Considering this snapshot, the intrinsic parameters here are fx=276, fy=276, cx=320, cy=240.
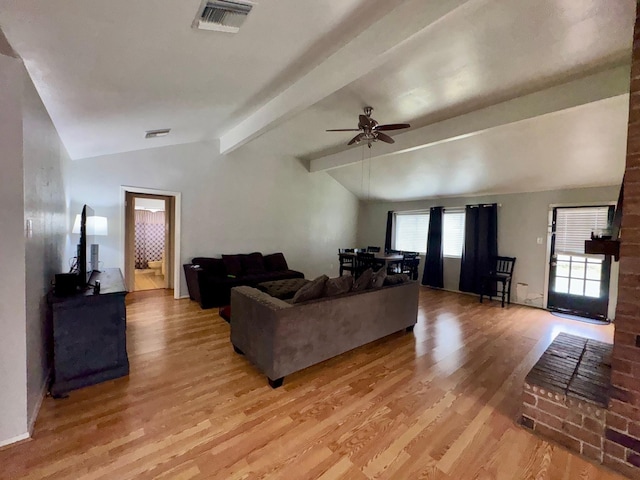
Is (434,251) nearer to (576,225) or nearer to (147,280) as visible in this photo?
(576,225)

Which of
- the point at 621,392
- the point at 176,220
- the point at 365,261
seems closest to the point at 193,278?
the point at 176,220

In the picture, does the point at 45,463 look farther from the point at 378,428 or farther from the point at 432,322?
the point at 432,322

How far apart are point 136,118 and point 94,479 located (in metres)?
2.93

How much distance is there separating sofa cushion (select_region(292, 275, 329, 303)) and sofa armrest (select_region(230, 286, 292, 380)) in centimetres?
14

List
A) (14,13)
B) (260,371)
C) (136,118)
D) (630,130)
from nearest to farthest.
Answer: (14,13)
(630,130)
(260,371)
(136,118)

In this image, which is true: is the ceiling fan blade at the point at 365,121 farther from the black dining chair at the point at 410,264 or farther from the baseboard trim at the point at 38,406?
the baseboard trim at the point at 38,406

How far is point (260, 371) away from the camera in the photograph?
2.57m

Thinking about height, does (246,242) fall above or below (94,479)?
above

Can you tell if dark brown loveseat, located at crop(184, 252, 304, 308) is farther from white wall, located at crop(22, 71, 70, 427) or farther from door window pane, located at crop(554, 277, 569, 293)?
door window pane, located at crop(554, 277, 569, 293)

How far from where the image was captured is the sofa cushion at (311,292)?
8.30 ft

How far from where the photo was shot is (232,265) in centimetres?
522

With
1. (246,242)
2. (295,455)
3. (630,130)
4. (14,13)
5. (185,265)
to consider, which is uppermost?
(14,13)

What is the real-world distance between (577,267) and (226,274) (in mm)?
6247

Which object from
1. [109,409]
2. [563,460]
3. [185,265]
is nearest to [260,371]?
[109,409]
